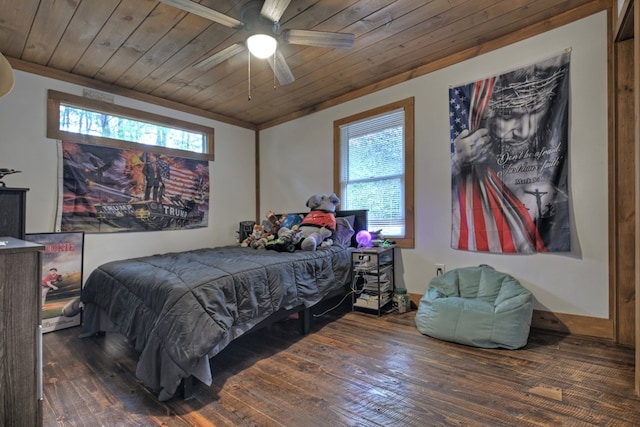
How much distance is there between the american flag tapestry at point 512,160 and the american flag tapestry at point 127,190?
10.1ft

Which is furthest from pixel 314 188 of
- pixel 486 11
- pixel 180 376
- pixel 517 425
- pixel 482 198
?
pixel 517 425

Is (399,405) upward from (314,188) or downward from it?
downward

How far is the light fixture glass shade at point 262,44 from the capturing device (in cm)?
201

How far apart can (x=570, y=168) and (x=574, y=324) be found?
1.20 meters

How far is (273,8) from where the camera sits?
1.84m

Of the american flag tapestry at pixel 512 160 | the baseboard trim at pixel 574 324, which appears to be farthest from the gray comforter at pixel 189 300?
the baseboard trim at pixel 574 324

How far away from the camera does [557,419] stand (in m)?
1.41

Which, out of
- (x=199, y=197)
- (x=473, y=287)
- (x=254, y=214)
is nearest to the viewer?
(x=473, y=287)

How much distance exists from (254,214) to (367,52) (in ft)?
9.41

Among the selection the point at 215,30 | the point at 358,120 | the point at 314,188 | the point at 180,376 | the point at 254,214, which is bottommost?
the point at 180,376

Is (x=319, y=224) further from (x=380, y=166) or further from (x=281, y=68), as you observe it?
(x=281, y=68)

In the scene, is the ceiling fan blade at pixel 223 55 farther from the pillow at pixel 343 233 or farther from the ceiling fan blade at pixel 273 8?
the pillow at pixel 343 233

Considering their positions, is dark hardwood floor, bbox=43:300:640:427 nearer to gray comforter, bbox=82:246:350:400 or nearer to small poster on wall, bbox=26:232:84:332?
gray comforter, bbox=82:246:350:400

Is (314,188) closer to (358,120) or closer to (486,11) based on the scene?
(358,120)
